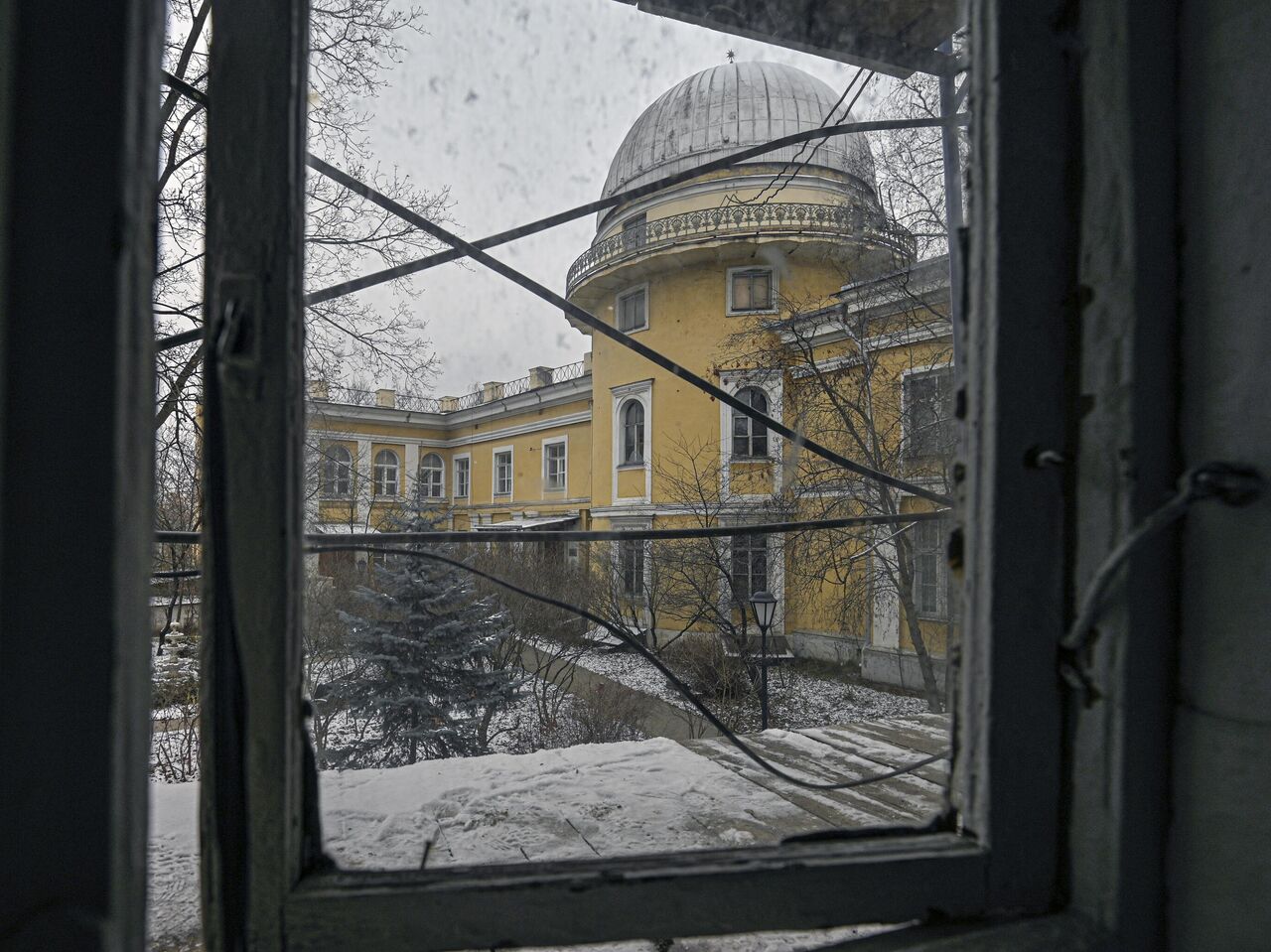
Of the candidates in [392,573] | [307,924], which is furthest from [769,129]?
[307,924]

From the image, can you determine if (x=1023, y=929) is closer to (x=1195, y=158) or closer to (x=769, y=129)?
(x=1195, y=158)

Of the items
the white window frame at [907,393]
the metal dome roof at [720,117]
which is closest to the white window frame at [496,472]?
the metal dome roof at [720,117]

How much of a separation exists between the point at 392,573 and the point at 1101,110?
4194 mm

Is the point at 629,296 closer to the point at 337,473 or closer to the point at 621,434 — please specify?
the point at 621,434

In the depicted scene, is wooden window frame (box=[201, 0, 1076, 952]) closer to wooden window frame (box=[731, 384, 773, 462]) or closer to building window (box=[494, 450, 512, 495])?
wooden window frame (box=[731, 384, 773, 462])

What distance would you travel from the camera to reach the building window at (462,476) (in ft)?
32.8

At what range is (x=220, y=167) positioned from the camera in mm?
335

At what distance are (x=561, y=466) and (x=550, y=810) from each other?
9.02 meters

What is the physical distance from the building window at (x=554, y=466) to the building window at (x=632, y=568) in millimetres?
3494

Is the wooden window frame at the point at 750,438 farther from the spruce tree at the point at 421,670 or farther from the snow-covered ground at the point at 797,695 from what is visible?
the spruce tree at the point at 421,670

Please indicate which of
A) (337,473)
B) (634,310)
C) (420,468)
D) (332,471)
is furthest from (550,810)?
(420,468)

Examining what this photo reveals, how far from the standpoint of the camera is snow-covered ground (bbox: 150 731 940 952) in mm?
593

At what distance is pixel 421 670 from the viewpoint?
157 inches

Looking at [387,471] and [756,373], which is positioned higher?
[756,373]
